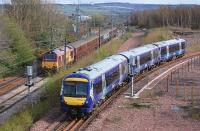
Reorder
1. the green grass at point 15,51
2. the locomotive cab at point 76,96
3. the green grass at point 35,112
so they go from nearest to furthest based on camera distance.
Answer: the green grass at point 35,112 < the locomotive cab at point 76,96 < the green grass at point 15,51

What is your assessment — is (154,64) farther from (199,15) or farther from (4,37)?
(199,15)

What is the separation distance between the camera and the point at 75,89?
2411 centimetres

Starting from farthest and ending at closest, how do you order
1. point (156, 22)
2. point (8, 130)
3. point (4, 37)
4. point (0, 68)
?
point (156, 22)
point (4, 37)
point (0, 68)
point (8, 130)

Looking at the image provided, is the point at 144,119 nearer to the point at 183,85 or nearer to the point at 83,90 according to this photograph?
the point at 83,90

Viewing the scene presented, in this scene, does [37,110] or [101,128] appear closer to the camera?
[101,128]

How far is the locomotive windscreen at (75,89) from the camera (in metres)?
24.0

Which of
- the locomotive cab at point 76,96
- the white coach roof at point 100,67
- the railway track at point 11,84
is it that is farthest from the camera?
the railway track at point 11,84

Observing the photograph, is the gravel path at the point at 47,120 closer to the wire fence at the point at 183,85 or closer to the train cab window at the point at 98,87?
the train cab window at the point at 98,87

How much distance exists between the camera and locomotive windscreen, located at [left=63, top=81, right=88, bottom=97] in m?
24.0

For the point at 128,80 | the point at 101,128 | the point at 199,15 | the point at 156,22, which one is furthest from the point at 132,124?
the point at 156,22

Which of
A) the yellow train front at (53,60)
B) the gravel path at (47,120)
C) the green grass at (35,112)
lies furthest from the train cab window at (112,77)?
the yellow train front at (53,60)

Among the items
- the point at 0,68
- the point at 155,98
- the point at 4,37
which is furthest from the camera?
the point at 4,37

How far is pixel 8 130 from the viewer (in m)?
21.9

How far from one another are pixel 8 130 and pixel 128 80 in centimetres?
1514
